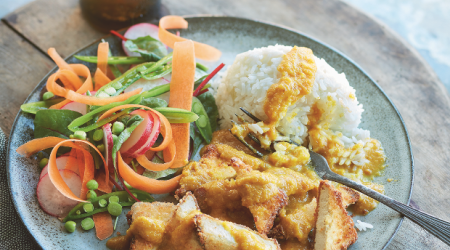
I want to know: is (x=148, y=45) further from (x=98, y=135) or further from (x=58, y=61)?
(x=98, y=135)

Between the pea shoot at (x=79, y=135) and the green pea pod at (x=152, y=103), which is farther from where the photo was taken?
the green pea pod at (x=152, y=103)

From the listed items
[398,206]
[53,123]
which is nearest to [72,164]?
[53,123]

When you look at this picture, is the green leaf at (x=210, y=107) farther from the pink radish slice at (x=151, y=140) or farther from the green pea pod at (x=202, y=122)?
the pink radish slice at (x=151, y=140)

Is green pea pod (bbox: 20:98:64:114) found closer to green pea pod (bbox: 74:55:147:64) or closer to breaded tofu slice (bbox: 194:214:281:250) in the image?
green pea pod (bbox: 74:55:147:64)

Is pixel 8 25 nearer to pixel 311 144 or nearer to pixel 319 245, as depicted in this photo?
pixel 311 144

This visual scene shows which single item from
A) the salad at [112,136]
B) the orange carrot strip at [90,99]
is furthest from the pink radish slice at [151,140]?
the orange carrot strip at [90,99]
